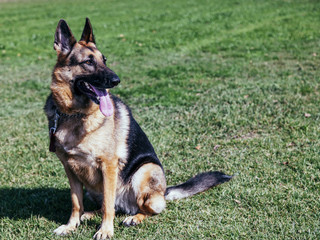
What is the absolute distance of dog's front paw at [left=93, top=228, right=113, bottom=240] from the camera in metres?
3.39

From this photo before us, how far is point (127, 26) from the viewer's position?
16.0m

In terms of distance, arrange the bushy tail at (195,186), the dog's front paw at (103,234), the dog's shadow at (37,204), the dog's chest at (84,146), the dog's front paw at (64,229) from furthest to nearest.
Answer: the bushy tail at (195,186)
the dog's shadow at (37,204)
the dog's front paw at (64,229)
the dog's front paw at (103,234)
the dog's chest at (84,146)

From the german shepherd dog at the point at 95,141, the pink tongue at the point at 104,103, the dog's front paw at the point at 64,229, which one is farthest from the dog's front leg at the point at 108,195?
the pink tongue at the point at 104,103

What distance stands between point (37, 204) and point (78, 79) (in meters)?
1.69

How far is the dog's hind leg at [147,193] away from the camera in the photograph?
3.64 metres

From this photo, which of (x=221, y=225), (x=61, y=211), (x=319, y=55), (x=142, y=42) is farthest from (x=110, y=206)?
(x=142, y=42)

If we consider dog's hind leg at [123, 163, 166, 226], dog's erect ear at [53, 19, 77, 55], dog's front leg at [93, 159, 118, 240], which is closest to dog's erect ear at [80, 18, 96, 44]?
dog's erect ear at [53, 19, 77, 55]

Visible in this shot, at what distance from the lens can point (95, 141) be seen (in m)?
3.32

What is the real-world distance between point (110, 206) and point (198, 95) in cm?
420

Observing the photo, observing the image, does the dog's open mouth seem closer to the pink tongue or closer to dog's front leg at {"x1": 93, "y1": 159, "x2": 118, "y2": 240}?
the pink tongue

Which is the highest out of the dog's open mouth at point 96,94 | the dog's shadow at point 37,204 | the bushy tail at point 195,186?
the dog's open mouth at point 96,94

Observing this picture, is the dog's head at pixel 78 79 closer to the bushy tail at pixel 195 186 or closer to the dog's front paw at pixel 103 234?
the dog's front paw at pixel 103 234

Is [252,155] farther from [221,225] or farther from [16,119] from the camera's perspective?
[16,119]

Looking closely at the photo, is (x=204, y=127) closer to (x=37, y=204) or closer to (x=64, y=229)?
(x=37, y=204)
